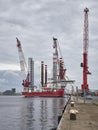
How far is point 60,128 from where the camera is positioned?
24.3 metres

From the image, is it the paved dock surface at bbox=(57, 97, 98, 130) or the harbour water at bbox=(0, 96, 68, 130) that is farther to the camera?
the harbour water at bbox=(0, 96, 68, 130)

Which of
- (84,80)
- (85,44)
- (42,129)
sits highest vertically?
(85,44)

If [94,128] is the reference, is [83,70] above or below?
above

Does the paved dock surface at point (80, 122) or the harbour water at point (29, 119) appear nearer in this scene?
the paved dock surface at point (80, 122)

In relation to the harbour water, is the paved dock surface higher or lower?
higher

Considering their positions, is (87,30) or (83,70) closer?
(83,70)

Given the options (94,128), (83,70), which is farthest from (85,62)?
(94,128)

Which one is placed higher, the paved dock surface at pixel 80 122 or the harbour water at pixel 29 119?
the paved dock surface at pixel 80 122

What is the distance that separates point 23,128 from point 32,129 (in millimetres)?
1950

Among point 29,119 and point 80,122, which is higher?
point 80,122

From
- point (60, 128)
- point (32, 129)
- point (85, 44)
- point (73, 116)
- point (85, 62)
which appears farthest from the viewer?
point (85, 44)

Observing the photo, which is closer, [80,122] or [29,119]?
[80,122]

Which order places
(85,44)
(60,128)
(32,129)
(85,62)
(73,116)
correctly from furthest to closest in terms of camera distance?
(85,44) → (85,62) → (32,129) → (73,116) → (60,128)

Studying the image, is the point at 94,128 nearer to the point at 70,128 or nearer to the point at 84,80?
the point at 70,128
